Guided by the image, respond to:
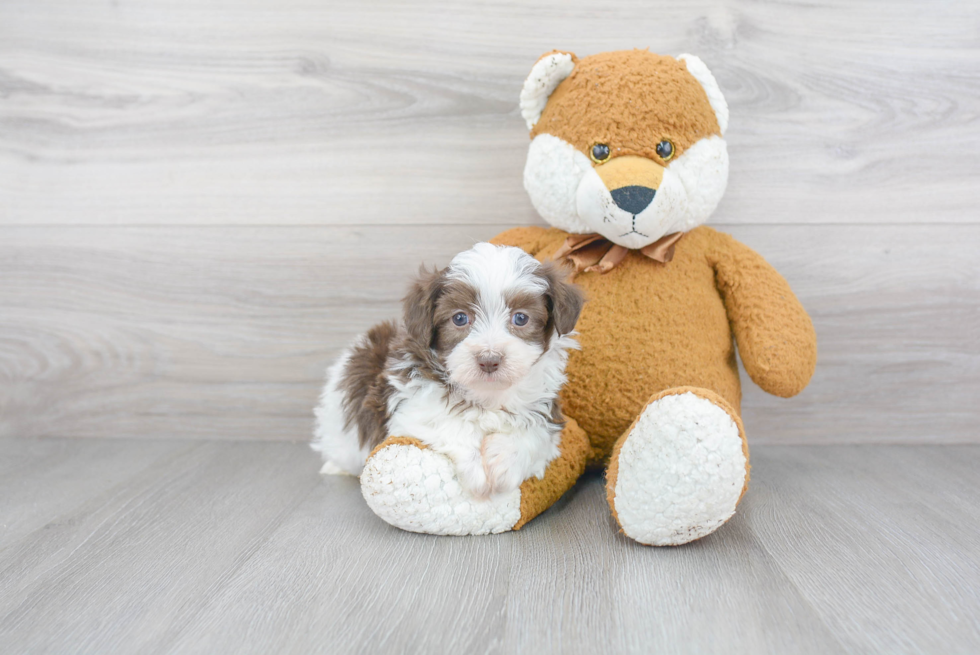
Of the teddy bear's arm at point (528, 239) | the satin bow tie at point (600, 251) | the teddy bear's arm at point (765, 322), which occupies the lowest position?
the teddy bear's arm at point (765, 322)

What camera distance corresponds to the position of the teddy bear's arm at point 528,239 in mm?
1546

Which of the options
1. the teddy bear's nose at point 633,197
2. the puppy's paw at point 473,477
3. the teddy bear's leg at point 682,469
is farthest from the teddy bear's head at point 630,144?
Answer: the puppy's paw at point 473,477

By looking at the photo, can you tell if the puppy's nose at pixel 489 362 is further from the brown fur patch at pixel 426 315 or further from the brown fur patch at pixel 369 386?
the brown fur patch at pixel 369 386

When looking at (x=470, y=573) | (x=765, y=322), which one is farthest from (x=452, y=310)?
(x=765, y=322)

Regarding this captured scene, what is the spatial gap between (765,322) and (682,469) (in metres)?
0.48

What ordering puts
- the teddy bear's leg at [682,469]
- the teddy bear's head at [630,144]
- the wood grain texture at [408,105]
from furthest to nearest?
1. the wood grain texture at [408,105]
2. the teddy bear's head at [630,144]
3. the teddy bear's leg at [682,469]

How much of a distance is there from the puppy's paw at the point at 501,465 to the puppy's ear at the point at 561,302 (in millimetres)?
226

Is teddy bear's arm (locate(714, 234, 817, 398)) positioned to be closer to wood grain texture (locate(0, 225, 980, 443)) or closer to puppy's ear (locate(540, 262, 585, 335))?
wood grain texture (locate(0, 225, 980, 443))

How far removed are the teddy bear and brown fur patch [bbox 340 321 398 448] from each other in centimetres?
11

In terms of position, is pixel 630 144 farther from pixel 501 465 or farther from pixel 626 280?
pixel 501 465

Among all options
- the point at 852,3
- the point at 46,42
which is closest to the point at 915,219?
the point at 852,3

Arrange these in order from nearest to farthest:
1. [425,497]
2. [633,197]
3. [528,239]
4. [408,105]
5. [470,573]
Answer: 1. [470,573]
2. [425,497]
3. [633,197]
4. [528,239]
5. [408,105]

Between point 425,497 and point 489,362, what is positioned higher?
point 489,362

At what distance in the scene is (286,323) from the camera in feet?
5.98
